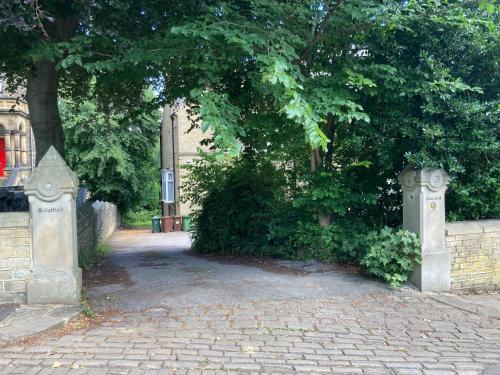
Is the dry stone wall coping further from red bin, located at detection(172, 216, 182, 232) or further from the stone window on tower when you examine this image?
the stone window on tower

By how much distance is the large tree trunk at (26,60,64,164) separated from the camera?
9.55m

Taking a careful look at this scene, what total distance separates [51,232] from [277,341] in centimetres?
320

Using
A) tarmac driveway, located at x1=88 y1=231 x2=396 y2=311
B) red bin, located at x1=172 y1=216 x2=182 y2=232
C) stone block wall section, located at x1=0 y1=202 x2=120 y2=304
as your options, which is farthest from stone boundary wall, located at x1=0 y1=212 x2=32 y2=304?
red bin, located at x1=172 y1=216 x2=182 y2=232

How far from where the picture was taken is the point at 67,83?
12992 mm

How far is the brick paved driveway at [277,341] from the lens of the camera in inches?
178

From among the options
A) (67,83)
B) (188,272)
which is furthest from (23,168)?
(188,272)

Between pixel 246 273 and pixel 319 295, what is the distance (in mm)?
1848

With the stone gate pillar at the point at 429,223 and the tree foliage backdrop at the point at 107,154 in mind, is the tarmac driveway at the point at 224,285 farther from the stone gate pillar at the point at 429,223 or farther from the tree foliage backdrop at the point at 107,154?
the tree foliage backdrop at the point at 107,154

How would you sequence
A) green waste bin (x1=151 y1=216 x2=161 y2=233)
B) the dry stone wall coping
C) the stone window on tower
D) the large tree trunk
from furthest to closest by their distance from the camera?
the stone window on tower < green waste bin (x1=151 y1=216 x2=161 y2=233) < the large tree trunk < the dry stone wall coping

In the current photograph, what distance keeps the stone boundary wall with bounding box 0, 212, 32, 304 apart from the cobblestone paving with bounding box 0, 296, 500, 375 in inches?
55.4

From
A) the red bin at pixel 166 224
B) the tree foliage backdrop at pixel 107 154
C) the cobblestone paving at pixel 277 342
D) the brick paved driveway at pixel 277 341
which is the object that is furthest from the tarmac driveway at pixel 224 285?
the tree foliage backdrop at pixel 107 154

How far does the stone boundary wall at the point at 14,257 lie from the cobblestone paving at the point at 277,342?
4.62 ft

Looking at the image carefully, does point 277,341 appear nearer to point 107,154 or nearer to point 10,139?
point 107,154

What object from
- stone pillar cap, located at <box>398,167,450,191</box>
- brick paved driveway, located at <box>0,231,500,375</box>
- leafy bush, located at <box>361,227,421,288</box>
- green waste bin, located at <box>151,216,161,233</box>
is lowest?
green waste bin, located at <box>151,216,161,233</box>
